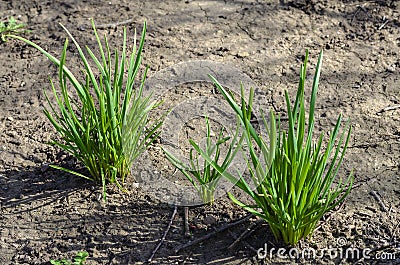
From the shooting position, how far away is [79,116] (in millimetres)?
3143

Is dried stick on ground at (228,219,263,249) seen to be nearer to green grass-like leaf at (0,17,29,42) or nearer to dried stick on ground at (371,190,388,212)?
dried stick on ground at (371,190,388,212)

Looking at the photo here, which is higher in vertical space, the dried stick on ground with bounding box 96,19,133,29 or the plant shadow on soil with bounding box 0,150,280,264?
the dried stick on ground with bounding box 96,19,133,29

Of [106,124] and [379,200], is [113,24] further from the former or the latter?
[379,200]

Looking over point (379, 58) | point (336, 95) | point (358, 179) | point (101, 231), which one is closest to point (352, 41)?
point (379, 58)

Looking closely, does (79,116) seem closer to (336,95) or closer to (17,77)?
(17,77)

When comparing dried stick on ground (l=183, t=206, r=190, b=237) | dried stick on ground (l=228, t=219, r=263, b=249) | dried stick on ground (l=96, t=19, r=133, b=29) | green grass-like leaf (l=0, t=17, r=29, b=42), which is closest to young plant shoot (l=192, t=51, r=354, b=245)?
dried stick on ground (l=228, t=219, r=263, b=249)

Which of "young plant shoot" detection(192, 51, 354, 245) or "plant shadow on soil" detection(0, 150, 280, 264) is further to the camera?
"plant shadow on soil" detection(0, 150, 280, 264)

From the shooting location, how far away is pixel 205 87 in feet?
10.9

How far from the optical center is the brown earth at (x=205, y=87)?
2492 millimetres

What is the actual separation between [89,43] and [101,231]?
4.65 ft

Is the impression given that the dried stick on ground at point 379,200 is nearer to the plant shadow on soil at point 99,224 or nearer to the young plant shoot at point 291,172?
the young plant shoot at point 291,172

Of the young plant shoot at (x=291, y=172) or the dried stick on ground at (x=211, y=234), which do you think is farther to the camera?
the dried stick on ground at (x=211, y=234)

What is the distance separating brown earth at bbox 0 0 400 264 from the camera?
2.49 m

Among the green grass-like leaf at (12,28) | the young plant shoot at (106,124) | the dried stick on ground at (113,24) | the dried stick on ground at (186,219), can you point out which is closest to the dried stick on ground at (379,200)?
the dried stick on ground at (186,219)
